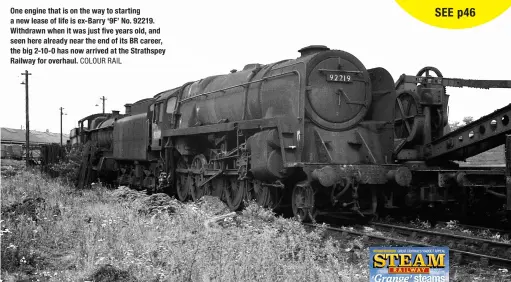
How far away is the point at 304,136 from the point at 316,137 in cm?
30

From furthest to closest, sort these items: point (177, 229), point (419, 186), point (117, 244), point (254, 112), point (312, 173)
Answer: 1. point (254, 112)
2. point (419, 186)
3. point (312, 173)
4. point (177, 229)
5. point (117, 244)

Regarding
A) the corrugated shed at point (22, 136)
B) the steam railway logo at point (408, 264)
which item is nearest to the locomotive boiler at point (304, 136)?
the steam railway logo at point (408, 264)

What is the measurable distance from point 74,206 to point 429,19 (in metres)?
8.58

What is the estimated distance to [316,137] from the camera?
10.1 metres

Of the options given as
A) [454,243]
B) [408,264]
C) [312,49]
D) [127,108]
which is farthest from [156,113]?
[408,264]

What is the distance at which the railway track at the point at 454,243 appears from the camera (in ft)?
22.0

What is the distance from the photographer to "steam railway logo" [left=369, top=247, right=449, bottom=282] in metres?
4.54

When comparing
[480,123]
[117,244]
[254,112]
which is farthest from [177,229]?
[480,123]

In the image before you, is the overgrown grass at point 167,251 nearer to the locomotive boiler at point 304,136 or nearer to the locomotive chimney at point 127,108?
the locomotive boiler at point 304,136

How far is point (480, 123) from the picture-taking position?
943 centimetres

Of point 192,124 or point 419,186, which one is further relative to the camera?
point 192,124

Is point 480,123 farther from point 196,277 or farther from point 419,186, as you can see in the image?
point 196,277

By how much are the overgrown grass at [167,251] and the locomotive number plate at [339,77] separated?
320 centimetres

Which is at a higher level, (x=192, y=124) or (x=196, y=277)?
(x=192, y=124)
